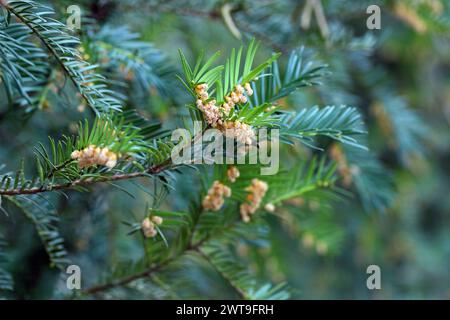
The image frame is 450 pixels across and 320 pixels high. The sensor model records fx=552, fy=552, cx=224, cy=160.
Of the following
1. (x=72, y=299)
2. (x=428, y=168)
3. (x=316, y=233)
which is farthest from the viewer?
(x=428, y=168)

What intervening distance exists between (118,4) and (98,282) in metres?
0.40

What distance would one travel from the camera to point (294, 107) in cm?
89

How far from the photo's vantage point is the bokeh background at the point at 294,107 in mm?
776

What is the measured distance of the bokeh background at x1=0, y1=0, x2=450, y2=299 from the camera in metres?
0.78

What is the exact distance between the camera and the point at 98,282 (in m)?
0.71

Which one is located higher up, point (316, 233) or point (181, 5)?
point (181, 5)

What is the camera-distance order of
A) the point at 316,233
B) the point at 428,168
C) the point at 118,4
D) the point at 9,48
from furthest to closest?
the point at 428,168
the point at 316,233
the point at 118,4
the point at 9,48

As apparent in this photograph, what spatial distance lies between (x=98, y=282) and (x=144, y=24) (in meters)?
0.45

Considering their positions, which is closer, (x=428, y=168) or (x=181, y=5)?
(x=181, y=5)
